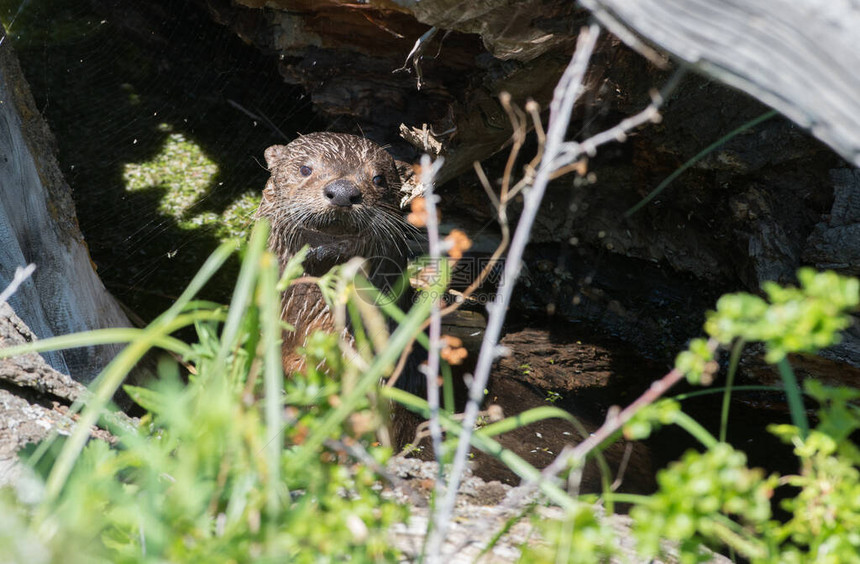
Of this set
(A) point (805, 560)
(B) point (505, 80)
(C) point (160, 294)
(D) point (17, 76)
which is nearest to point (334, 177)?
(B) point (505, 80)

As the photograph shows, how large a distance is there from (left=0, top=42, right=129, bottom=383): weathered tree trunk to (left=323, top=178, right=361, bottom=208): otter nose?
105 centimetres

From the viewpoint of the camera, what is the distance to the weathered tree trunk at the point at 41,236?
272 cm

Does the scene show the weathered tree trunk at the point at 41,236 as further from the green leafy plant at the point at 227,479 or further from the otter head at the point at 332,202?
the green leafy plant at the point at 227,479

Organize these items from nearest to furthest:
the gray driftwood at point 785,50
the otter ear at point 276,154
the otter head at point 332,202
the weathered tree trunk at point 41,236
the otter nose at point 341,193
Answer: the gray driftwood at point 785,50 < the weathered tree trunk at point 41,236 < the otter nose at point 341,193 < the otter head at point 332,202 < the otter ear at point 276,154

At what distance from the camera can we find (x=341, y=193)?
2.98m

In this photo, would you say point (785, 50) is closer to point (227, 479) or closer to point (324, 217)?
point (227, 479)

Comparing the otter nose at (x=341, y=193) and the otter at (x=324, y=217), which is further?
the otter at (x=324, y=217)

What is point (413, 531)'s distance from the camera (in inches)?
68.7

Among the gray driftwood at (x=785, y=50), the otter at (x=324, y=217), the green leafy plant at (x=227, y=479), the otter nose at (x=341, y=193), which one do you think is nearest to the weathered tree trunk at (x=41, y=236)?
the otter at (x=324, y=217)

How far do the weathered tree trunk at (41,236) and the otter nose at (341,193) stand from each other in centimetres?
105

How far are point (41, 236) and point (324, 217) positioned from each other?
106 centimetres

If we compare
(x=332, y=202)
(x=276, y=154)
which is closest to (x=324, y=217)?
(x=332, y=202)

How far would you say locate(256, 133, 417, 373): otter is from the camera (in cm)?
313

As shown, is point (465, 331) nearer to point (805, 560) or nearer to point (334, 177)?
point (334, 177)
